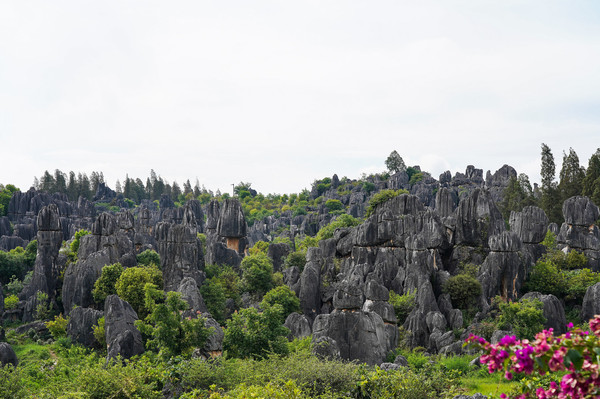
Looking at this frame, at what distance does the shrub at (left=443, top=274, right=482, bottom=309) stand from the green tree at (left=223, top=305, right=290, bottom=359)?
1744cm

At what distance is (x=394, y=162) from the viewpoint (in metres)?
110

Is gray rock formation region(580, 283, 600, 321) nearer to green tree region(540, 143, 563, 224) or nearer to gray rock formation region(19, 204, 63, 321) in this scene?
green tree region(540, 143, 563, 224)

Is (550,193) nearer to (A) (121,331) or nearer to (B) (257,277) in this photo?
(B) (257,277)

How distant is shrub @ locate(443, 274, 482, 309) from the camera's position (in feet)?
100

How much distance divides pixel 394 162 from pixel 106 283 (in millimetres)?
86015

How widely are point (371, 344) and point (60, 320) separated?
22.2 m

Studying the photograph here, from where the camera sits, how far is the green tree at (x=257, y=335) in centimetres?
1636

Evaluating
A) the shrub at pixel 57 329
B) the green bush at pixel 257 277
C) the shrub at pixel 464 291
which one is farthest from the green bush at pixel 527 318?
the shrub at pixel 57 329

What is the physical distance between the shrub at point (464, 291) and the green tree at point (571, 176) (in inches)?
1013

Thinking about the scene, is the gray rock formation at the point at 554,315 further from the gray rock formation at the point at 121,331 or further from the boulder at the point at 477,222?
the gray rock formation at the point at 121,331

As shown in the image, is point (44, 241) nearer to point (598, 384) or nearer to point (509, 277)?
point (509, 277)

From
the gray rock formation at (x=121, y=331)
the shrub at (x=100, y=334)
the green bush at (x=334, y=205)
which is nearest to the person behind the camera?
the gray rock formation at (x=121, y=331)

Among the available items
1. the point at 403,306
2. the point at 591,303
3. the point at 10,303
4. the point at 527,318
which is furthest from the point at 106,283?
the point at 591,303

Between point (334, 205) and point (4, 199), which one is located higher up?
point (4, 199)
